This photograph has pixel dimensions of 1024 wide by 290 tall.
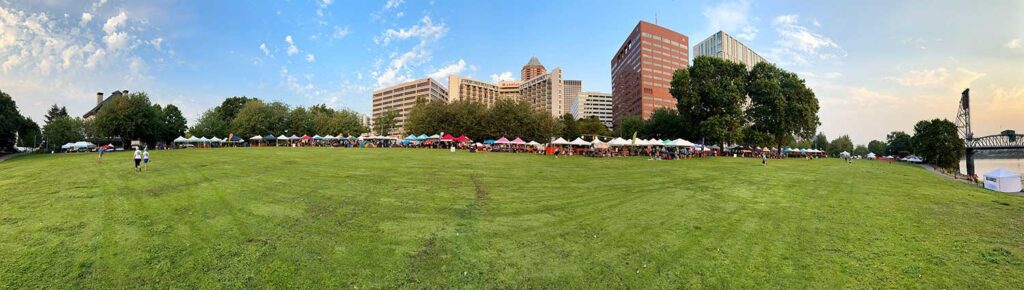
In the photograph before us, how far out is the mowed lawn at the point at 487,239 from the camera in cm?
611

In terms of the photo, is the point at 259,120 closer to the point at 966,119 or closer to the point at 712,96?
the point at 712,96

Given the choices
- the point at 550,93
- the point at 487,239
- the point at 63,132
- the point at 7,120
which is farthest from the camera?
the point at 550,93

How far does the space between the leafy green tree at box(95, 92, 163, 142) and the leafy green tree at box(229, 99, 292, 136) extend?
1484cm

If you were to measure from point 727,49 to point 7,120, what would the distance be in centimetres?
19686

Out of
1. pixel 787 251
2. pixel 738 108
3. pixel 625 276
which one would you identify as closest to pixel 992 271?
pixel 787 251

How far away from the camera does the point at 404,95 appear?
539ft

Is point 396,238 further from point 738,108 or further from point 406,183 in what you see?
point 738,108

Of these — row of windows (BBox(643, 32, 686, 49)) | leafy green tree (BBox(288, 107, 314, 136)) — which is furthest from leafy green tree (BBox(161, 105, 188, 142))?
row of windows (BBox(643, 32, 686, 49))

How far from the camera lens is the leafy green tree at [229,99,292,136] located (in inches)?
2940

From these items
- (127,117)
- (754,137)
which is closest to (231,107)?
(127,117)

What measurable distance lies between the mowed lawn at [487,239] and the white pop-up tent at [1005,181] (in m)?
8.80

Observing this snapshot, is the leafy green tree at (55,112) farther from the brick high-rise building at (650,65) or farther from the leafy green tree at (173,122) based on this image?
the brick high-rise building at (650,65)

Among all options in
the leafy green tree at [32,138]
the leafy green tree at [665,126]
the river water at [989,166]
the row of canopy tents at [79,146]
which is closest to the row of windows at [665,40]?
the leafy green tree at [665,126]

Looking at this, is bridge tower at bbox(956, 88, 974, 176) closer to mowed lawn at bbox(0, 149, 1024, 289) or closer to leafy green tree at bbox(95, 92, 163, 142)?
mowed lawn at bbox(0, 149, 1024, 289)
